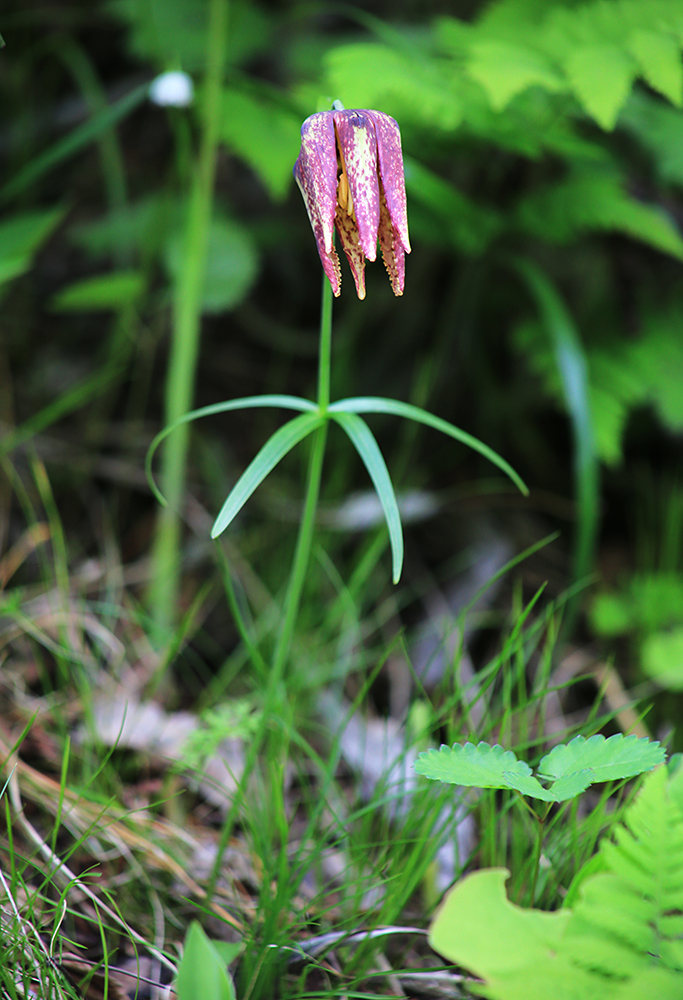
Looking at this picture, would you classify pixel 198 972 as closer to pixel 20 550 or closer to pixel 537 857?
pixel 537 857

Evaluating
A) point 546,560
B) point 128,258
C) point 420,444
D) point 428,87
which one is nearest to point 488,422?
point 420,444

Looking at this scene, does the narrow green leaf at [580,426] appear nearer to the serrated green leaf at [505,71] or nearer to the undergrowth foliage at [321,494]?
the undergrowth foliage at [321,494]

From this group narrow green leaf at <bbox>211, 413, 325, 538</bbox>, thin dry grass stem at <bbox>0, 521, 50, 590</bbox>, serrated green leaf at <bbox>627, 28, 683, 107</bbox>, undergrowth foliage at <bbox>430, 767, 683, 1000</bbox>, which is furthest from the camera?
thin dry grass stem at <bbox>0, 521, 50, 590</bbox>

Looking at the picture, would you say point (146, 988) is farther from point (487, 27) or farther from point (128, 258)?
point (487, 27)

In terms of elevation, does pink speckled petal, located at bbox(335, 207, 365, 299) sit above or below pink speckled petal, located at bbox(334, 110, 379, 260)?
below

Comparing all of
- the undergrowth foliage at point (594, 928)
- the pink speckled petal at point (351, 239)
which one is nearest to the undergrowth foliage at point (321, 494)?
the undergrowth foliage at point (594, 928)

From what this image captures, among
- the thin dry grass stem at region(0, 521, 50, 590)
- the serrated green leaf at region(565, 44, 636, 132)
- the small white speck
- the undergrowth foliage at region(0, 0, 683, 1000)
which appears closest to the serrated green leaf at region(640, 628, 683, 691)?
the undergrowth foliage at region(0, 0, 683, 1000)

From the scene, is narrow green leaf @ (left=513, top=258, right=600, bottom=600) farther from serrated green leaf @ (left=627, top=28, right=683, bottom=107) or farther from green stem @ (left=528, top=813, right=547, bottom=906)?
green stem @ (left=528, top=813, right=547, bottom=906)
